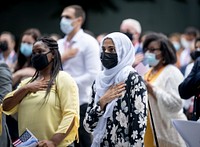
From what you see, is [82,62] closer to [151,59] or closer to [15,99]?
[151,59]

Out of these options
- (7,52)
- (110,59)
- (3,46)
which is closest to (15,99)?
(110,59)

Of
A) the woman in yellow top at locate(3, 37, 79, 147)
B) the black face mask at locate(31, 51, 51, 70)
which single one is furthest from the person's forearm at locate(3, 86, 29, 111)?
the black face mask at locate(31, 51, 51, 70)

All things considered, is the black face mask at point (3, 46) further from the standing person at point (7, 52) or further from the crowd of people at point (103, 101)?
the crowd of people at point (103, 101)

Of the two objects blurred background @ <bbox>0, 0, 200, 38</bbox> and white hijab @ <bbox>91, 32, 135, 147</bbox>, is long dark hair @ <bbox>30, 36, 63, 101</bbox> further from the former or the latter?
blurred background @ <bbox>0, 0, 200, 38</bbox>

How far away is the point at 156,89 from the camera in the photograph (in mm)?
6523

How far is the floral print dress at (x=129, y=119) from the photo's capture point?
509 centimetres

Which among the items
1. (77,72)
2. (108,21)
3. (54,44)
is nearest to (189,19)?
(108,21)

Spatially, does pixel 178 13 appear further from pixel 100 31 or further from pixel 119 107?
pixel 119 107

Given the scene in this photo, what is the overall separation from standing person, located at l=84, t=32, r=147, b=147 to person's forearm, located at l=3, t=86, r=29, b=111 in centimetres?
62

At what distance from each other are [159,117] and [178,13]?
9754 mm

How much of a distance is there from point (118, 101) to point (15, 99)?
0.97 metres

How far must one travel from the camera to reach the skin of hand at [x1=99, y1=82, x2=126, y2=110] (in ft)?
17.1

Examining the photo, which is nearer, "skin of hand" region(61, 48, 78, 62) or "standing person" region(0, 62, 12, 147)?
"standing person" region(0, 62, 12, 147)

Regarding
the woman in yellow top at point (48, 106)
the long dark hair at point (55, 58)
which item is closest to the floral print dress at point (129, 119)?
the woman in yellow top at point (48, 106)
